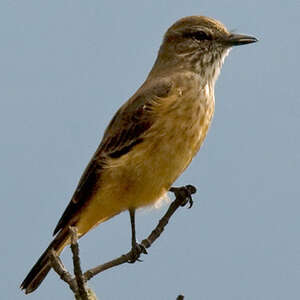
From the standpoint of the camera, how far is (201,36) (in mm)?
6141

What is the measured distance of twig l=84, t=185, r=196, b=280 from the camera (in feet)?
12.7

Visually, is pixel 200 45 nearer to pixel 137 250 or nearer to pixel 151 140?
pixel 151 140

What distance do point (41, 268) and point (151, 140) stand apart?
50.9 inches

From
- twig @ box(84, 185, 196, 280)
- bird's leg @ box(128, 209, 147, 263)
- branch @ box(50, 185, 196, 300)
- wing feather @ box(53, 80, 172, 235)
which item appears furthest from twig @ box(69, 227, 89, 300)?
wing feather @ box(53, 80, 172, 235)

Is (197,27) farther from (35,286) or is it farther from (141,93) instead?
(35,286)

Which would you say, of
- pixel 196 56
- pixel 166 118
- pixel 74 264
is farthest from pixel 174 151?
pixel 74 264

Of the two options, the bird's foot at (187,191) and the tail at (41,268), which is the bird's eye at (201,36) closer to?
the bird's foot at (187,191)

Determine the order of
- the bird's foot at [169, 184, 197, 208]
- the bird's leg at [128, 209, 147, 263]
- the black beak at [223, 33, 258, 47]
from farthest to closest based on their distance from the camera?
the black beak at [223, 33, 258, 47]
the bird's foot at [169, 184, 197, 208]
the bird's leg at [128, 209, 147, 263]

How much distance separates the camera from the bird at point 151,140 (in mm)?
5258

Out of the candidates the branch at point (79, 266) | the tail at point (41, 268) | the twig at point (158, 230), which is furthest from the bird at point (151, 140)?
the branch at point (79, 266)

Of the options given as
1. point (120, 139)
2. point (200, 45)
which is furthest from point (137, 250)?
point (200, 45)

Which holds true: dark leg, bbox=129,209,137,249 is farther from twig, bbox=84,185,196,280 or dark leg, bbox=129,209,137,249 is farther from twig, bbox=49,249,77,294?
twig, bbox=49,249,77,294

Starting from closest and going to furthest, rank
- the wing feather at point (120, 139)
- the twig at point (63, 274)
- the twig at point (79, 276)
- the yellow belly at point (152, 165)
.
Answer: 1. the twig at point (79, 276)
2. the twig at point (63, 274)
3. the yellow belly at point (152, 165)
4. the wing feather at point (120, 139)

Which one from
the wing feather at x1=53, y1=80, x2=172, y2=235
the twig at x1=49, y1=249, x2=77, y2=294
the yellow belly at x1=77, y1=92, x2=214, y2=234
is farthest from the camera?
the wing feather at x1=53, y1=80, x2=172, y2=235
